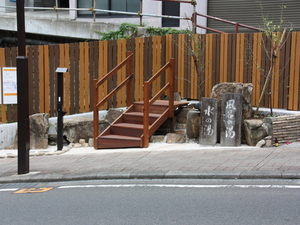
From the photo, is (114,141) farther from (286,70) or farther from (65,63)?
(286,70)

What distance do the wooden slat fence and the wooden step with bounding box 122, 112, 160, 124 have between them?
1.25 meters

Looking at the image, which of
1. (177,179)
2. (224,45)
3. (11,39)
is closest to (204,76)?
(224,45)

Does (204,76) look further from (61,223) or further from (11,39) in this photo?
(11,39)

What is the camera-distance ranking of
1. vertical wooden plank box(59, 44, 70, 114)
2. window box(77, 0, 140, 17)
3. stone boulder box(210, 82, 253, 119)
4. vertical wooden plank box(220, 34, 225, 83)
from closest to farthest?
stone boulder box(210, 82, 253, 119) → vertical wooden plank box(220, 34, 225, 83) → vertical wooden plank box(59, 44, 70, 114) → window box(77, 0, 140, 17)

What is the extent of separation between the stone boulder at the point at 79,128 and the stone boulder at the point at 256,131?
13.1 feet

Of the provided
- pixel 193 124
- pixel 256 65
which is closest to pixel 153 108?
pixel 193 124

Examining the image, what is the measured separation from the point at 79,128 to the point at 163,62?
11.2 feet

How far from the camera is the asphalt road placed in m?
6.16

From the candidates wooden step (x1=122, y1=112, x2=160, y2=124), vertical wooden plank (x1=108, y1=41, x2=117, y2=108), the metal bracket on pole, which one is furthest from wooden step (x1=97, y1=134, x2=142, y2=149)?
vertical wooden plank (x1=108, y1=41, x2=117, y2=108)

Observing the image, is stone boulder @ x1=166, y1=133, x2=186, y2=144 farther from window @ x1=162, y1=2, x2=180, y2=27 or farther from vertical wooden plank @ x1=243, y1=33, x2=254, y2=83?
window @ x1=162, y1=2, x2=180, y2=27

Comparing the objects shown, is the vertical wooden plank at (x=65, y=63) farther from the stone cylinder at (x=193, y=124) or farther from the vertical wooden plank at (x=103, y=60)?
the stone cylinder at (x=193, y=124)

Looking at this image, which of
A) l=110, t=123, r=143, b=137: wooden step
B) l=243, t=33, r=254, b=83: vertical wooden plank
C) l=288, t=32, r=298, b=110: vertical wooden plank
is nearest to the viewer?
l=288, t=32, r=298, b=110: vertical wooden plank

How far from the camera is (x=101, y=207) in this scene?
22.3 ft

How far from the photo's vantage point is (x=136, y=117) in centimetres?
1234
